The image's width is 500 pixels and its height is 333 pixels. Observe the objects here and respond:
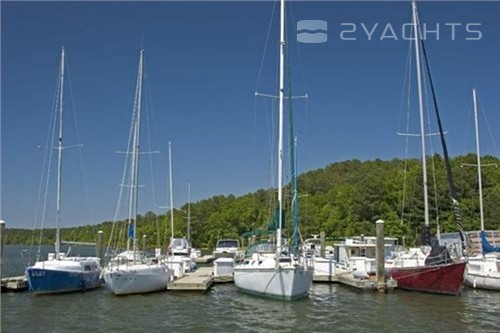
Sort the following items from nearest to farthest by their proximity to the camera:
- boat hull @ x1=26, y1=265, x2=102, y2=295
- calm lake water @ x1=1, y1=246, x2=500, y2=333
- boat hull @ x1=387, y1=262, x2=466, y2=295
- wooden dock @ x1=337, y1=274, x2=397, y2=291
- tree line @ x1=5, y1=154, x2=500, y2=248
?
calm lake water @ x1=1, y1=246, x2=500, y2=333, boat hull @ x1=387, y1=262, x2=466, y2=295, boat hull @ x1=26, y1=265, x2=102, y2=295, wooden dock @ x1=337, y1=274, x2=397, y2=291, tree line @ x1=5, y1=154, x2=500, y2=248

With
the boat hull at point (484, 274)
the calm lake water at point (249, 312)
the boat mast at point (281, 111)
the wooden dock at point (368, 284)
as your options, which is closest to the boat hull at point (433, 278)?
the calm lake water at point (249, 312)

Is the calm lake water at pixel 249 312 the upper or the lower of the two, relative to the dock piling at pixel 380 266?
lower

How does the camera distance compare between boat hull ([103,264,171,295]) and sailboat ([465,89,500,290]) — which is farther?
sailboat ([465,89,500,290])

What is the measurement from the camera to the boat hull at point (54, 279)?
27.1 m

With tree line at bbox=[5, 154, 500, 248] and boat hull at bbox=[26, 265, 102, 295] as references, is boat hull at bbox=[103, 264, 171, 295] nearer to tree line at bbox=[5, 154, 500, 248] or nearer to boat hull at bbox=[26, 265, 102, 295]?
boat hull at bbox=[26, 265, 102, 295]

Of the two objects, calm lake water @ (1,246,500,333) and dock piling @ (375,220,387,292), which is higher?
dock piling @ (375,220,387,292)

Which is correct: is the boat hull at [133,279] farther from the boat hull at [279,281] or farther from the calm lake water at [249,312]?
the boat hull at [279,281]

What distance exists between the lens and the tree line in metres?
65.2

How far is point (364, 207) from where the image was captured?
7644cm

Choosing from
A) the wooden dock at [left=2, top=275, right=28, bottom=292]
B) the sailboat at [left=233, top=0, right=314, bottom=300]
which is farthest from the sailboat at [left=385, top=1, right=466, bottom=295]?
the wooden dock at [left=2, top=275, right=28, bottom=292]

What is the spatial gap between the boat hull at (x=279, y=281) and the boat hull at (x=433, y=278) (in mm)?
5801

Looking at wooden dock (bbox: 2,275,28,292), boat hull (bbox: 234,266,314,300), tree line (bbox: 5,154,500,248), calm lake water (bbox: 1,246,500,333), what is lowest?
calm lake water (bbox: 1,246,500,333)

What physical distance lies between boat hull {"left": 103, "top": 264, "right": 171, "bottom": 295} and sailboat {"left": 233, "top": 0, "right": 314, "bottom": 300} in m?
4.28

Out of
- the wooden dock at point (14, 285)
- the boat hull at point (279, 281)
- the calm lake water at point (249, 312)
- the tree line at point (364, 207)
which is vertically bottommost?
the calm lake water at point (249, 312)
